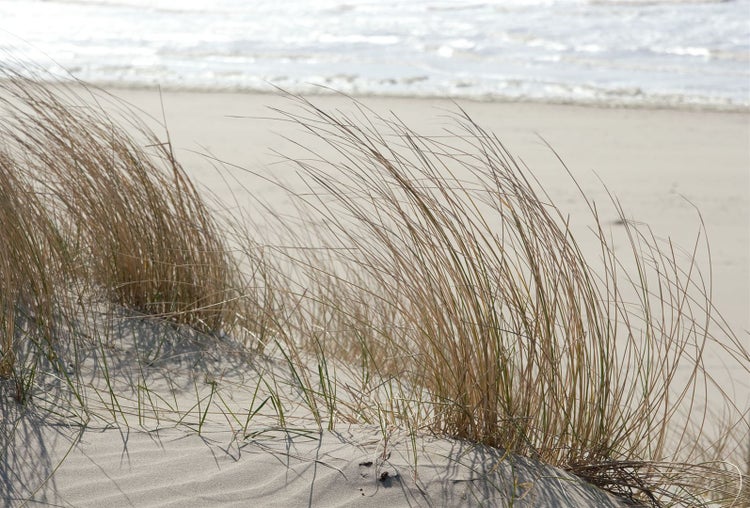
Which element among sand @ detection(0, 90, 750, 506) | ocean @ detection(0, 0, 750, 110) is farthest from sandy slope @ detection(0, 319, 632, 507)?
ocean @ detection(0, 0, 750, 110)

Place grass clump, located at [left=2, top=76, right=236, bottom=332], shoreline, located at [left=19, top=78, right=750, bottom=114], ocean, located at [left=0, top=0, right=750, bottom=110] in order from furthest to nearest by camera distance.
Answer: ocean, located at [left=0, top=0, right=750, bottom=110] → shoreline, located at [left=19, top=78, right=750, bottom=114] → grass clump, located at [left=2, top=76, right=236, bottom=332]

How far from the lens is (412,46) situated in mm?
13258

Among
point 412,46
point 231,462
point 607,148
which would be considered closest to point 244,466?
point 231,462

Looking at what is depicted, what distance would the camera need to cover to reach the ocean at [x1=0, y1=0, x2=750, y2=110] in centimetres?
1090

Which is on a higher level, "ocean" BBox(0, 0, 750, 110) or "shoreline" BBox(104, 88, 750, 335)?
"ocean" BBox(0, 0, 750, 110)

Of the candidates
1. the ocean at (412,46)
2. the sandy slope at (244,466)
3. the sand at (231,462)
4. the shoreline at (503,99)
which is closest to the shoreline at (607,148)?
the shoreline at (503,99)

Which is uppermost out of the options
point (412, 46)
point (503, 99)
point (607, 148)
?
point (412, 46)

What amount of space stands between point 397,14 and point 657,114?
23.2 feet

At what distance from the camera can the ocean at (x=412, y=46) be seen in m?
10.9

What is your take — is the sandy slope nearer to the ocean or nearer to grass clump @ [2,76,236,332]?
grass clump @ [2,76,236,332]

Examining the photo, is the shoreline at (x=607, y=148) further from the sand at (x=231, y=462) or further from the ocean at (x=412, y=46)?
the sand at (x=231, y=462)

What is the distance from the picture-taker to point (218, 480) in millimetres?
1945

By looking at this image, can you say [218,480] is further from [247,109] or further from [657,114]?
[657,114]

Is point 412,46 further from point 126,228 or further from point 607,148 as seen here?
point 126,228
